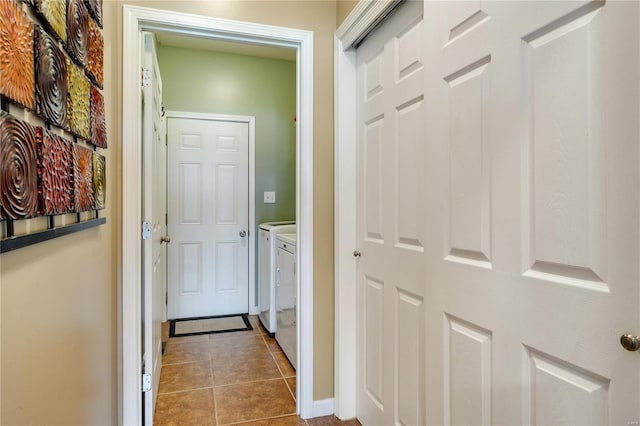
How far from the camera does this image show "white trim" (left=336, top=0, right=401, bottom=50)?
149 cm

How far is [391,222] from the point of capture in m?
1.53

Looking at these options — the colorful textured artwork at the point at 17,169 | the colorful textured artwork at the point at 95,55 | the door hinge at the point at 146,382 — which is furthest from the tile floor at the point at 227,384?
the colorful textured artwork at the point at 95,55

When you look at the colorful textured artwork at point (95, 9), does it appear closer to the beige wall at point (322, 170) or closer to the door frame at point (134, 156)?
the door frame at point (134, 156)

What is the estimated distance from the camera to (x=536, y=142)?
2.77ft

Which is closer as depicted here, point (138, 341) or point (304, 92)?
point (138, 341)

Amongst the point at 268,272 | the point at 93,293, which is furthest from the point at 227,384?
the point at 93,293

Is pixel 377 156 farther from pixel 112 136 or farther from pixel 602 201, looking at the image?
pixel 112 136

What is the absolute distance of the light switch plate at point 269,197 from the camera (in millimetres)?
3668

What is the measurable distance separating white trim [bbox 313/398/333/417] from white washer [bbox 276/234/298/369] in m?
0.46

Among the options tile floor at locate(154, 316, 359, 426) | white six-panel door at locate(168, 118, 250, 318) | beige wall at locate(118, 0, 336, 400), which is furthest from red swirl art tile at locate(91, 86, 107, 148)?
white six-panel door at locate(168, 118, 250, 318)

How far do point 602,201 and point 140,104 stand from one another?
1764mm

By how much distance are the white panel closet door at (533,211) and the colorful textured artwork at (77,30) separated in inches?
43.8

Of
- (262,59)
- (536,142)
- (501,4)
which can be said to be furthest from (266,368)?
(262,59)

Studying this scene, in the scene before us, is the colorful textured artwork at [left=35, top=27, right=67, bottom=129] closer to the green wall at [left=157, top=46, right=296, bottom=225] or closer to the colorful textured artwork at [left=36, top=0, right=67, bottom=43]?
the colorful textured artwork at [left=36, top=0, right=67, bottom=43]
